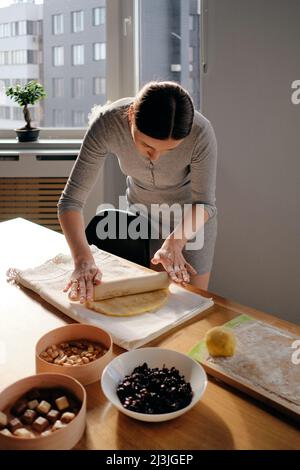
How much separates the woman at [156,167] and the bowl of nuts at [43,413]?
1.36ft

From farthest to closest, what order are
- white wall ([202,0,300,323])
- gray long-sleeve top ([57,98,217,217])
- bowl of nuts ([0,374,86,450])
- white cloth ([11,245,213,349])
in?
white wall ([202,0,300,323])
gray long-sleeve top ([57,98,217,217])
white cloth ([11,245,213,349])
bowl of nuts ([0,374,86,450])

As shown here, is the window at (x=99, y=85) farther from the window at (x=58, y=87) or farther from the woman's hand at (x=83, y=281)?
the woman's hand at (x=83, y=281)

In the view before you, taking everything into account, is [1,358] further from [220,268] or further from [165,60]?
[165,60]

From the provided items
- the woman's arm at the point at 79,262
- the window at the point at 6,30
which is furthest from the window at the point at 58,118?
the woman's arm at the point at 79,262

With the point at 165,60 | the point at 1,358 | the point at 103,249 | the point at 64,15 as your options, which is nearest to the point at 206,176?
the point at 103,249

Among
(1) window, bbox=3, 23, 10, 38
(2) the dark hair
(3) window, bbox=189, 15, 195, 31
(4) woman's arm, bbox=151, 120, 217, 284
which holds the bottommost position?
(4) woman's arm, bbox=151, 120, 217, 284

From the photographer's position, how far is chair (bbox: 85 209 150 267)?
1.87 m

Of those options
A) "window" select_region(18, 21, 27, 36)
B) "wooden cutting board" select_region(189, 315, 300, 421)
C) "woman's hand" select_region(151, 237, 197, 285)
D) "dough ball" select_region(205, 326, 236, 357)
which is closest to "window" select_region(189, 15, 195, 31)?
"window" select_region(18, 21, 27, 36)

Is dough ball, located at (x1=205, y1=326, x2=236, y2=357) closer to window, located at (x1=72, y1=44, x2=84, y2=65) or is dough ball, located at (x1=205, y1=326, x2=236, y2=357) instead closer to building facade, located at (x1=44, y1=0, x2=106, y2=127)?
building facade, located at (x1=44, y1=0, x2=106, y2=127)

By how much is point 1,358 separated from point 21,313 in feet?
0.75

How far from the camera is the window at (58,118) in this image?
3336 millimetres

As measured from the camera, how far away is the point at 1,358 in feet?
3.79

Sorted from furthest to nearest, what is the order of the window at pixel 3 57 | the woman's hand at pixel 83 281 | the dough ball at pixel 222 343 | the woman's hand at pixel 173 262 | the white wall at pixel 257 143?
the window at pixel 3 57 < the white wall at pixel 257 143 < the woman's hand at pixel 173 262 < the woman's hand at pixel 83 281 < the dough ball at pixel 222 343

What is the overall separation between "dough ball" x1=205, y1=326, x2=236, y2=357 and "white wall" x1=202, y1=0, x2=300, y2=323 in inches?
64.5
